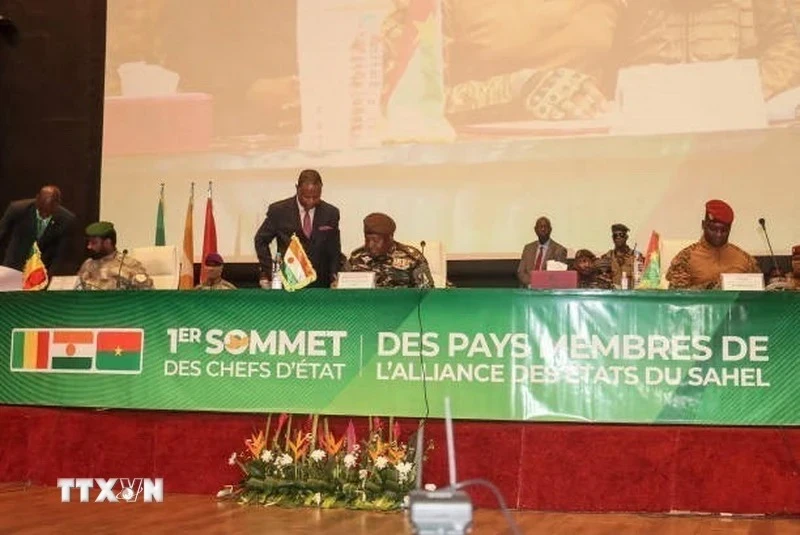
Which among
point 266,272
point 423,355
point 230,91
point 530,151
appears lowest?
point 423,355

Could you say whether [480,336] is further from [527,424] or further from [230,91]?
[230,91]

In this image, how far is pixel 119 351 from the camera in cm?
474

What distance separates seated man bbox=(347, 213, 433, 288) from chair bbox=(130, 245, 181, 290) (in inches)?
65.3

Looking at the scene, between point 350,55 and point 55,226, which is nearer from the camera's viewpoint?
point 55,226

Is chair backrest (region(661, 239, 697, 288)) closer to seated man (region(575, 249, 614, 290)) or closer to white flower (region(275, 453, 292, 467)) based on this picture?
seated man (region(575, 249, 614, 290))

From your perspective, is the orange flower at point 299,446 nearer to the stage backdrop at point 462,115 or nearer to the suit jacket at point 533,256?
the suit jacket at point 533,256

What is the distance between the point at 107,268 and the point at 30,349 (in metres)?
0.91

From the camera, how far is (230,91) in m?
7.78

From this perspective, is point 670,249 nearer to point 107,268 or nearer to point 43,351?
point 107,268

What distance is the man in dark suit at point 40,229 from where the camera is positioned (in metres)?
6.53

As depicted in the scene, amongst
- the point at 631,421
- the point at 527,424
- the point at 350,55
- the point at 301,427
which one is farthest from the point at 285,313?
the point at 350,55

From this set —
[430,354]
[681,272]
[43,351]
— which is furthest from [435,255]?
[43,351]

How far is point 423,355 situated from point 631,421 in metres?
0.96

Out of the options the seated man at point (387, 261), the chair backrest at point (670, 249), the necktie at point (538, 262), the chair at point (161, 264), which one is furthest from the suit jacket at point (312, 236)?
the chair backrest at point (670, 249)
